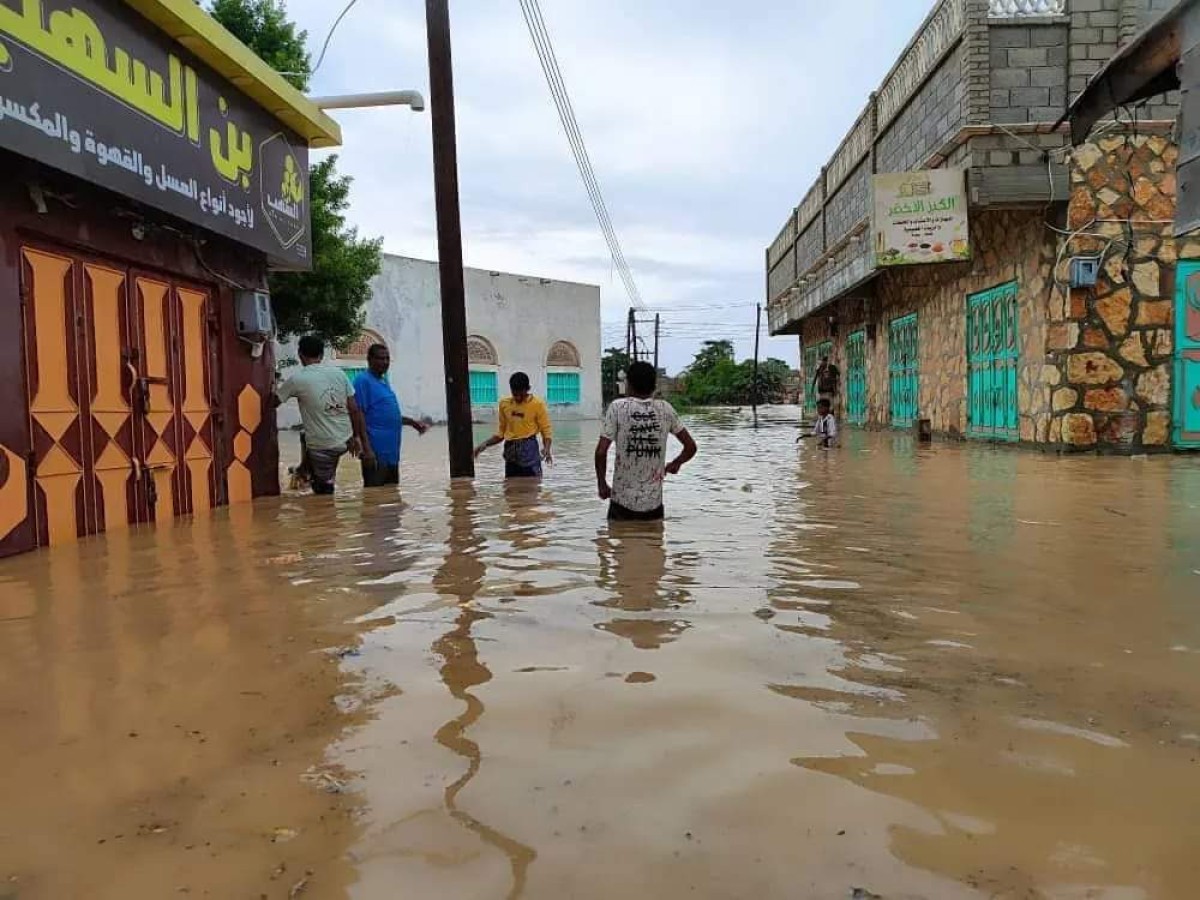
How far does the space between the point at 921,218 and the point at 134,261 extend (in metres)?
10.9

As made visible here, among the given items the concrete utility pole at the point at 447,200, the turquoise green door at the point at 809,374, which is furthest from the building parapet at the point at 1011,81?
the turquoise green door at the point at 809,374

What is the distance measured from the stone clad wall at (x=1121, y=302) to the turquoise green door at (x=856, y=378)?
11.0 metres

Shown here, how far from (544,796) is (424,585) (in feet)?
8.05

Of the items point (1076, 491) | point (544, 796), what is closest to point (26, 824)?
point (544, 796)

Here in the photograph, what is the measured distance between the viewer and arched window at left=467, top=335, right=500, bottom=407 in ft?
118

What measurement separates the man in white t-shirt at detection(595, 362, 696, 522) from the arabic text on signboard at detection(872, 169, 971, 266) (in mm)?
9168

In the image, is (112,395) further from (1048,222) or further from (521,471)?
(1048,222)

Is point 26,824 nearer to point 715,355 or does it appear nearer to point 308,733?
point 308,733

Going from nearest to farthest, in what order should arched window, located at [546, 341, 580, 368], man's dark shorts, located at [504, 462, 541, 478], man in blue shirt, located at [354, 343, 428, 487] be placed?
1. man in blue shirt, located at [354, 343, 428, 487]
2. man's dark shorts, located at [504, 462, 541, 478]
3. arched window, located at [546, 341, 580, 368]

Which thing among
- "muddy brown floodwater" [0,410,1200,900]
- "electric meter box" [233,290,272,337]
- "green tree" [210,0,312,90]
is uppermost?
"green tree" [210,0,312,90]

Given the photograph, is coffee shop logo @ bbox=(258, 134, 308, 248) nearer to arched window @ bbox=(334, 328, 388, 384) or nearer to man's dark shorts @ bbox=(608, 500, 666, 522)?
man's dark shorts @ bbox=(608, 500, 666, 522)

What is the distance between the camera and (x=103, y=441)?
649cm

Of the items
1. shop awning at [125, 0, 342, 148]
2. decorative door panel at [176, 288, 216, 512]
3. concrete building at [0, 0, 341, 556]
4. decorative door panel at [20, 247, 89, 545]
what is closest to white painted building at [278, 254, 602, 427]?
shop awning at [125, 0, 342, 148]

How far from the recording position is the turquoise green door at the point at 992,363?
13898mm
